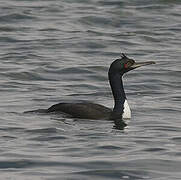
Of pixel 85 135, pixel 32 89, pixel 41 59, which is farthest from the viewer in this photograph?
pixel 41 59

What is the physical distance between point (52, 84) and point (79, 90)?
829 millimetres

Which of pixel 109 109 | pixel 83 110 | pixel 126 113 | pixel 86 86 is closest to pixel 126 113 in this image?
→ pixel 126 113

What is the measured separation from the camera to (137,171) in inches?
501

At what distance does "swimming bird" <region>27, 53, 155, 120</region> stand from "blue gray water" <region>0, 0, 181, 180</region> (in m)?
0.23

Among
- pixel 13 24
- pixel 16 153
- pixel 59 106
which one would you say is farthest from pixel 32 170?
pixel 13 24

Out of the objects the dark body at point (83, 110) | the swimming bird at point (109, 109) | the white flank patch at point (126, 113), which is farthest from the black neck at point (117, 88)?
the dark body at point (83, 110)

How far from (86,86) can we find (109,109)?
11.3 ft

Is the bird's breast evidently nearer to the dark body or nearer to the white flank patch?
the white flank patch

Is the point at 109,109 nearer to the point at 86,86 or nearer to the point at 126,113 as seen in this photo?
the point at 126,113

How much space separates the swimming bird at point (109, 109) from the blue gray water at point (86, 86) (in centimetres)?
23

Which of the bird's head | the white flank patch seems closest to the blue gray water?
the white flank patch

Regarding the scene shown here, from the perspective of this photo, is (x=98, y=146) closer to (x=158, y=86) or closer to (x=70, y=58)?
(x=158, y=86)

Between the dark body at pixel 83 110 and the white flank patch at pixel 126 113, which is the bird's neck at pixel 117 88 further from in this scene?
the dark body at pixel 83 110

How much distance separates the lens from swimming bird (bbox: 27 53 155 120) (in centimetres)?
1658
